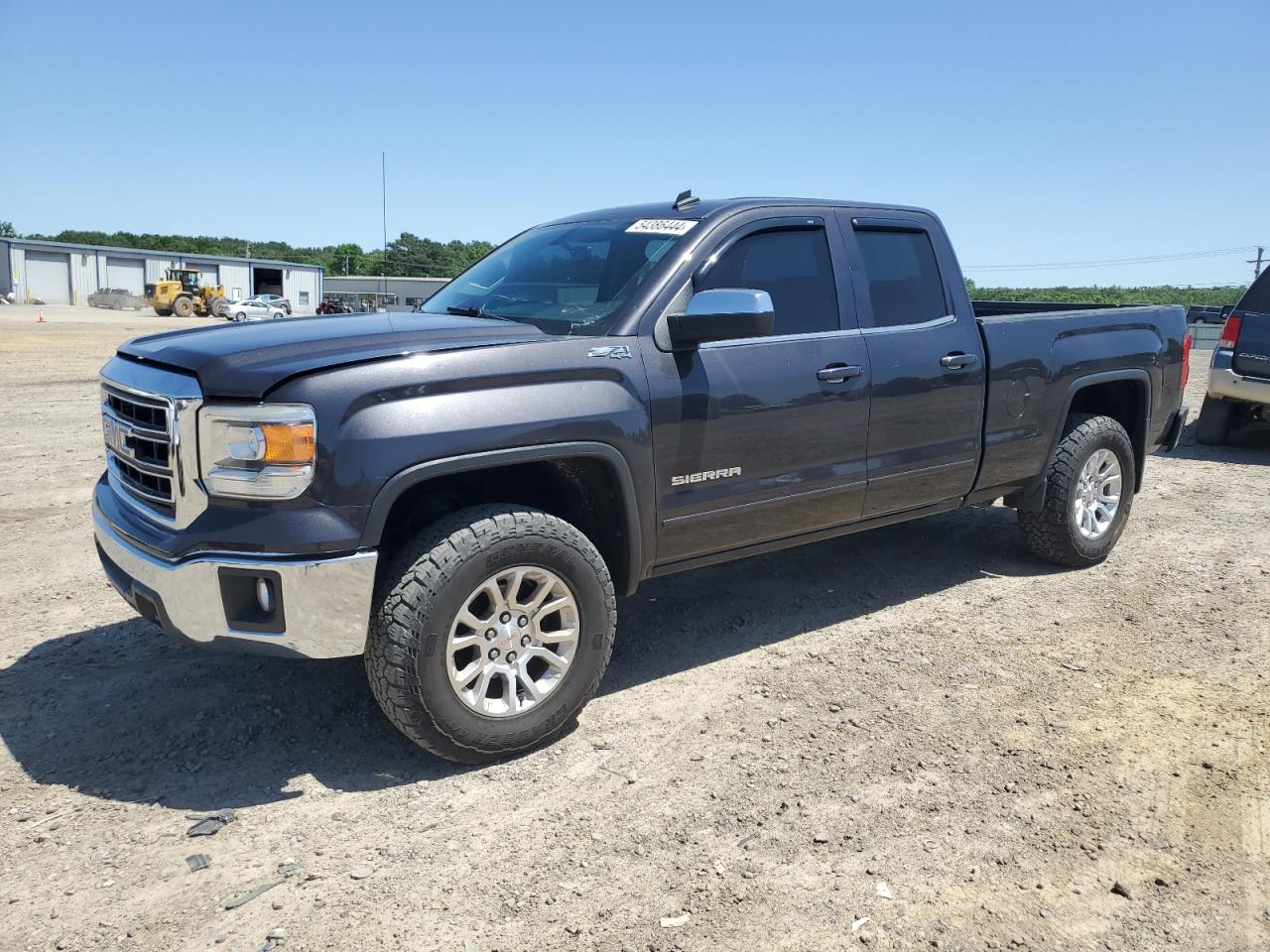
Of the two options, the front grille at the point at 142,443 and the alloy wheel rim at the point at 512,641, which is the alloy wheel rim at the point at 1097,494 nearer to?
the alloy wheel rim at the point at 512,641

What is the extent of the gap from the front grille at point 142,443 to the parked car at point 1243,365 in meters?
9.71

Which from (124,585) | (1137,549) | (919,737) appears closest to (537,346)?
(124,585)

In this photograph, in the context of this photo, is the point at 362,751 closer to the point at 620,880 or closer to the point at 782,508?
the point at 620,880

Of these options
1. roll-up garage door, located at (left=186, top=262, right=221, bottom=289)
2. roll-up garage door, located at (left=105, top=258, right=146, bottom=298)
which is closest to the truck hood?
roll-up garage door, located at (left=105, top=258, right=146, bottom=298)

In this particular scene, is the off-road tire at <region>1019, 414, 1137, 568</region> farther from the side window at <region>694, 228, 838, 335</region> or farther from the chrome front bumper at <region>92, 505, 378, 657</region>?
the chrome front bumper at <region>92, 505, 378, 657</region>

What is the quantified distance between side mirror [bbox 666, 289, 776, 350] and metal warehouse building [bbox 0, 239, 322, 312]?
216 ft

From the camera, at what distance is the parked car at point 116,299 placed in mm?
61906

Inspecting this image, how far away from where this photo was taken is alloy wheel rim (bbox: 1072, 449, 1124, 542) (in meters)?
5.69

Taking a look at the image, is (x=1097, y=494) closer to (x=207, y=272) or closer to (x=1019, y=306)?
(x=1019, y=306)

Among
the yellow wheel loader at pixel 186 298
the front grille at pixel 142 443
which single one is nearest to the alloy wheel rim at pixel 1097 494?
the front grille at pixel 142 443

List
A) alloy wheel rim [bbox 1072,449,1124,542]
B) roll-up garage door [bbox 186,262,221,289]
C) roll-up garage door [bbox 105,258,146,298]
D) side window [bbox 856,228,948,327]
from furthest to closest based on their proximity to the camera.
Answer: roll-up garage door [bbox 186,262,221,289] → roll-up garage door [bbox 105,258,146,298] → alloy wheel rim [bbox 1072,449,1124,542] → side window [bbox 856,228,948,327]

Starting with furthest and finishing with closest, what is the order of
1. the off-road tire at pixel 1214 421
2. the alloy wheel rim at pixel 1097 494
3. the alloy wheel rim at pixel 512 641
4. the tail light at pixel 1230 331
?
the off-road tire at pixel 1214 421 → the tail light at pixel 1230 331 → the alloy wheel rim at pixel 1097 494 → the alloy wheel rim at pixel 512 641

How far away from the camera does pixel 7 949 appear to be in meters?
2.48

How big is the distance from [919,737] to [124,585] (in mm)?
2922
